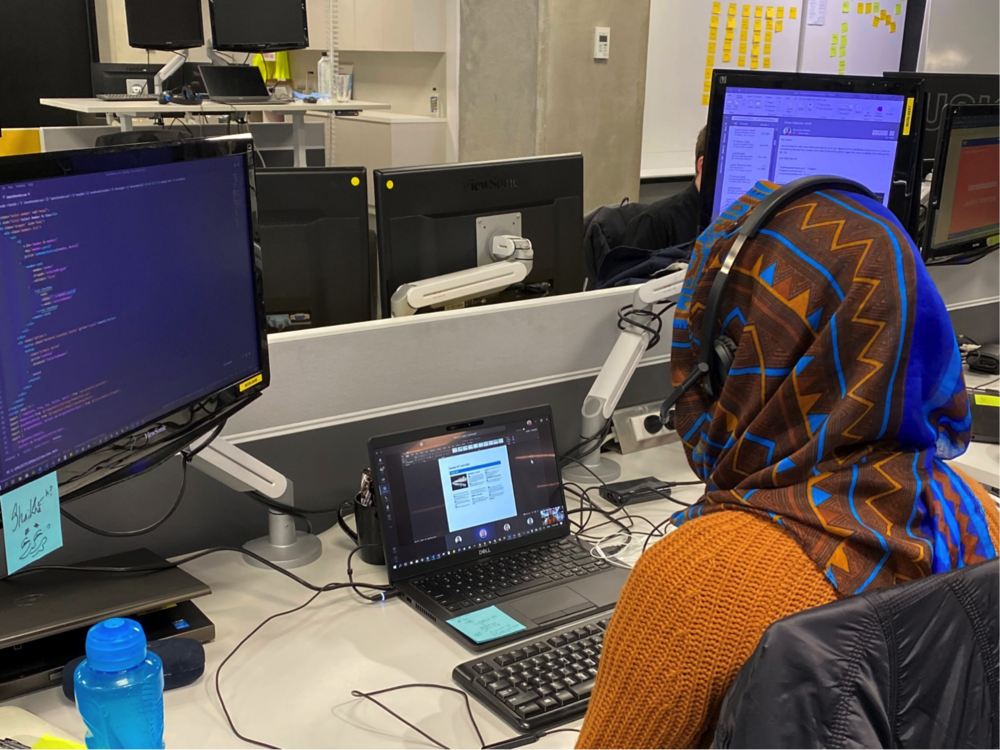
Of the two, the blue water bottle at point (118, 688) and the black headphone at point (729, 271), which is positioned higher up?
the black headphone at point (729, 271)

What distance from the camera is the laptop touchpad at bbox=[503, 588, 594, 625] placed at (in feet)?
4.24

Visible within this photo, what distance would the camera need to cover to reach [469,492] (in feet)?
4.58

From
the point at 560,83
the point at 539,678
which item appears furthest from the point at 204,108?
the point at 539,678

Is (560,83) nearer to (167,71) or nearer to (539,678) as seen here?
(167,71)

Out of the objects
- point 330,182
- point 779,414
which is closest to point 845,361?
point 779,414

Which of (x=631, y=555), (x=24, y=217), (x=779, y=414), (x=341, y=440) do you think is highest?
(x=24, y=217)

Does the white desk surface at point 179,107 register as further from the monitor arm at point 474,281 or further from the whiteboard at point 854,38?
the monitor arm at point 474,281

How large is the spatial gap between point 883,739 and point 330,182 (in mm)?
1258

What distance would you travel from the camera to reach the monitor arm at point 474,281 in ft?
5.34

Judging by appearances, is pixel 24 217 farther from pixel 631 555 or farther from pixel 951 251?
pixel 951 251

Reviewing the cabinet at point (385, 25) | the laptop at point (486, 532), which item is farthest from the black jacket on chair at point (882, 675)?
the cabinet at point (385, 25)

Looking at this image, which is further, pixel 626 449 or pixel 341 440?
pixel 626 449

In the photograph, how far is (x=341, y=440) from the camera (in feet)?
4.91

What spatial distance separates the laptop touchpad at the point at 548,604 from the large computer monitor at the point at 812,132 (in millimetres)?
973
